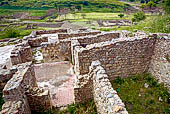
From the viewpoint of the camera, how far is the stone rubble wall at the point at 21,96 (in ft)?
15.3

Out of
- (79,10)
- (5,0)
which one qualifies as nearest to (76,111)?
(79,10)

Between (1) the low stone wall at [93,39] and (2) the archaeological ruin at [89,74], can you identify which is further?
(1) the low stone wall at [93,39]

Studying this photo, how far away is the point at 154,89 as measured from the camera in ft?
22.4

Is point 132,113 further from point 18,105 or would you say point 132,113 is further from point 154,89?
point 18,105

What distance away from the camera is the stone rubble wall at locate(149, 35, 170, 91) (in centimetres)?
674

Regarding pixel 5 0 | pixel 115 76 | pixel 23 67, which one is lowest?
pixel 115 76

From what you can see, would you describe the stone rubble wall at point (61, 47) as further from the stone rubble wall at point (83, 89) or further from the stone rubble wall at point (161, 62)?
the stone rubble wall at point (83, 89)

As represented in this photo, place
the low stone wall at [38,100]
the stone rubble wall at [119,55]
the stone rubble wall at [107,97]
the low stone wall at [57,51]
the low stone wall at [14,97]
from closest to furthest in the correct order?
the stone rubble wall at [107,97], the low stone wall at [14,97], the low stone wall at [38,100], the stone rubble wall at [119,55], the low stone wall at [57,51]

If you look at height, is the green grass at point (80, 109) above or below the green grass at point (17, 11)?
below

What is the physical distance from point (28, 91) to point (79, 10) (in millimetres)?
71770

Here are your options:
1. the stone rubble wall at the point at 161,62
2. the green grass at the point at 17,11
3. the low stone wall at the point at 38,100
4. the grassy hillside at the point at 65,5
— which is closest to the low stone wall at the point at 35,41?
the low stone wall at the point at 38,100

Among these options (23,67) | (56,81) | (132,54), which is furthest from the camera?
(56,81)

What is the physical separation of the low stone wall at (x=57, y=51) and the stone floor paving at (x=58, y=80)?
619 millimetres

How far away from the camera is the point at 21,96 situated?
5.06 m
